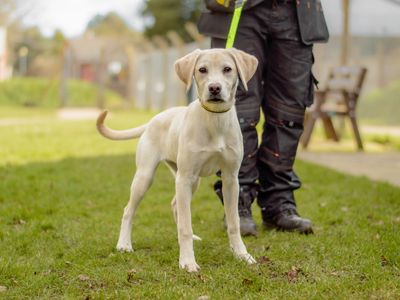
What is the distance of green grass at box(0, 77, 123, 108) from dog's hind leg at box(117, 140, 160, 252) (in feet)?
86.8

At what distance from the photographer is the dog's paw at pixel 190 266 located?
11.3 feet

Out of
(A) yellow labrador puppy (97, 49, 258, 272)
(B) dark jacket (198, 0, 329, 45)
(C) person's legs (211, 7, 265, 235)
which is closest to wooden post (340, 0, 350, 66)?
(B) dark jacket (198, 0, 329, 45)

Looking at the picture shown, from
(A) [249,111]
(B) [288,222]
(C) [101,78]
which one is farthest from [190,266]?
(C) [101,78]

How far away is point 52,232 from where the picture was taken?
4.44 metres

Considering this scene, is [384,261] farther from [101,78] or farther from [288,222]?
[101,78]

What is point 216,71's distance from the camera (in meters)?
3.39

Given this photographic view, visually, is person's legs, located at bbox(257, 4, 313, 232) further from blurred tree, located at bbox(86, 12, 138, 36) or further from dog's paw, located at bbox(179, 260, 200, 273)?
blurred tree, located at bbox(86, 12, 138, 36)

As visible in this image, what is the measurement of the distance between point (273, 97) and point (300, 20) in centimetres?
55

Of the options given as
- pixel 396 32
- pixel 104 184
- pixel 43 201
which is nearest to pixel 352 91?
pixel 396 32

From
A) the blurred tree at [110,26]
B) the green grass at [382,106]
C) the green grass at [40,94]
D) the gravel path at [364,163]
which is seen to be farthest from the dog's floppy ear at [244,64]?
the blurred tree at [110,26]

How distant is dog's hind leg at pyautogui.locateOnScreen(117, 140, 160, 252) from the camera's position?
12.7 ft

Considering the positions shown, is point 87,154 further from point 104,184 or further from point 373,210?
point 373,210

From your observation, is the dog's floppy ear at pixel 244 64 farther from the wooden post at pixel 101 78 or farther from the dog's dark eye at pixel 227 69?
the wooden post at pixel 101 78

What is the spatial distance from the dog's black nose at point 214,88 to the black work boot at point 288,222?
1446mm
